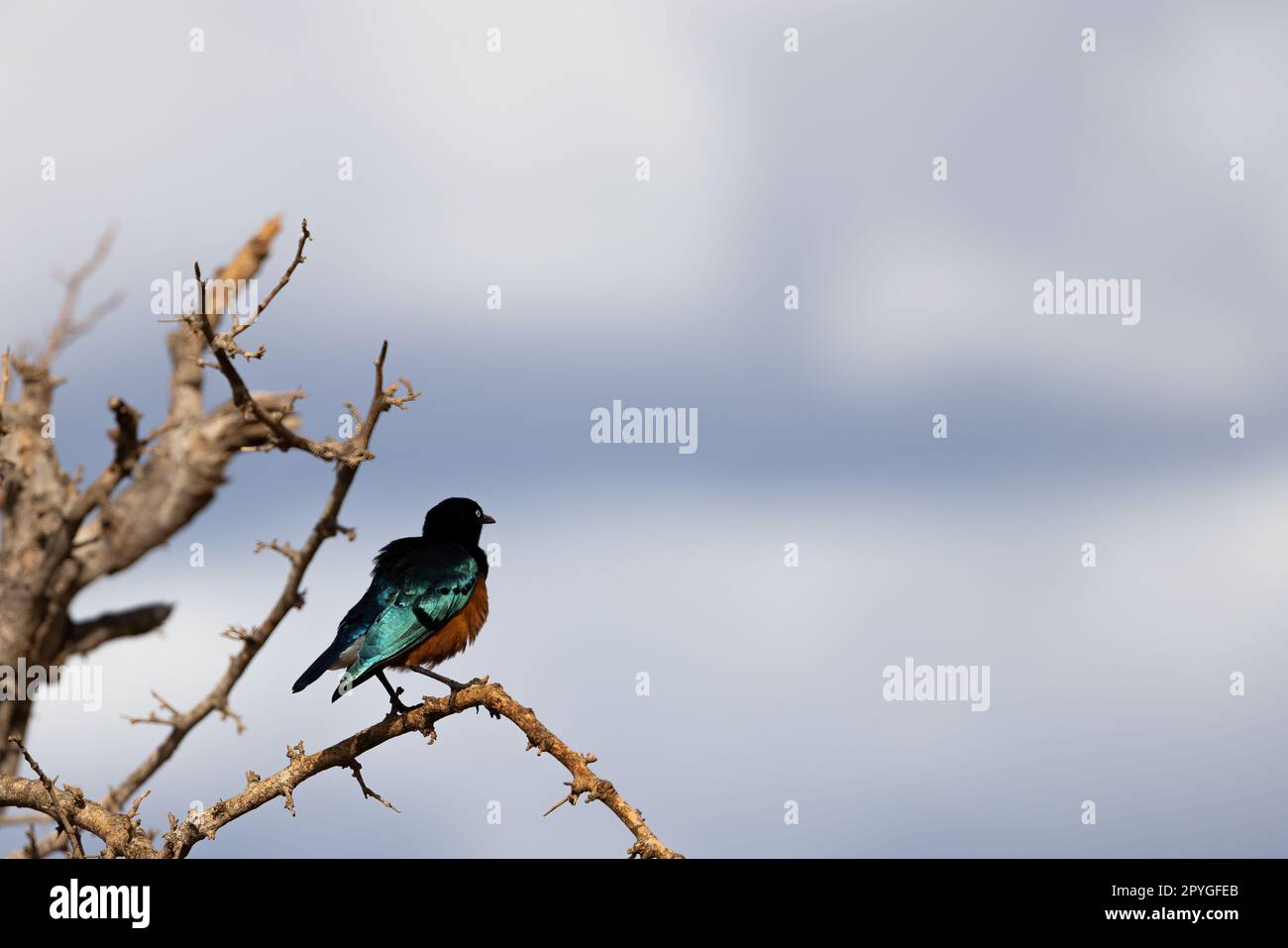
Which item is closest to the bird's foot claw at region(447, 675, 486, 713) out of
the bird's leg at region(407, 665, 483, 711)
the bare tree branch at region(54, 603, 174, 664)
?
the bird's leg at region(407, 665, 483, 711)

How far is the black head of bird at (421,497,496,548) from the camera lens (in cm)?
1035

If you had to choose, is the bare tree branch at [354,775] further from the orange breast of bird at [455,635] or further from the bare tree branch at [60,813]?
the orange breast of bird at [455,635]

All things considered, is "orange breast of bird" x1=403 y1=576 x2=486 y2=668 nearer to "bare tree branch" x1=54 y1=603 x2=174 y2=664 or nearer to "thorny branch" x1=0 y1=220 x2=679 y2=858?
"thorny branch" x1=0 y1=220 x2=679 y2=858

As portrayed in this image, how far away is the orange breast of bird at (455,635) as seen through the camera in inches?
342

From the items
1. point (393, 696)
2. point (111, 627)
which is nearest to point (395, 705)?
point (393, 696)

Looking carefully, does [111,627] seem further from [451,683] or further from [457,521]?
[451,683]

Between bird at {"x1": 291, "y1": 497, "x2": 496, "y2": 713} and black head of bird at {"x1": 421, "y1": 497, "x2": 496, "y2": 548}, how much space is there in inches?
15.7
